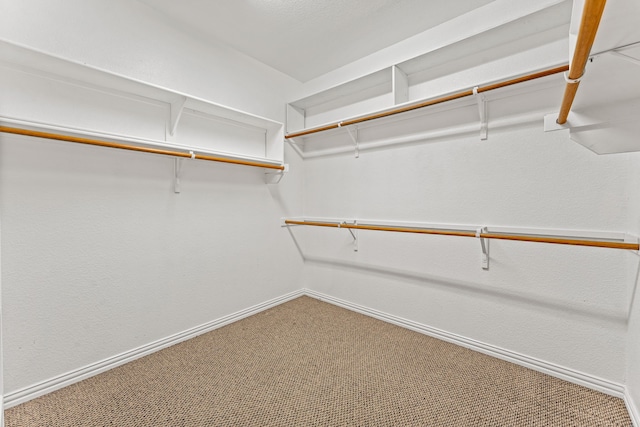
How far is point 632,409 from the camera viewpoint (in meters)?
1.35

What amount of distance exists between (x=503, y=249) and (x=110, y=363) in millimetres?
2573

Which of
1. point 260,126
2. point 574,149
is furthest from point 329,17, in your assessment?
point 574,149

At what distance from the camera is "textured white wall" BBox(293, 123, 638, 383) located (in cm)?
154

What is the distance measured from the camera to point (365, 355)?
6.20 ft

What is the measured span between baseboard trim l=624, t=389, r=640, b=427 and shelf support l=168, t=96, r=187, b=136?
2927 millimetres

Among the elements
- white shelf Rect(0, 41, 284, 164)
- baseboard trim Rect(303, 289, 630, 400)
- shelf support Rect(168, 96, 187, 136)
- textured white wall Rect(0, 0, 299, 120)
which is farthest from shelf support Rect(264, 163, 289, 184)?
baseboard trim Rect(303, 289, 630, 400)

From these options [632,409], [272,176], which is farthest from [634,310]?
[272,176]

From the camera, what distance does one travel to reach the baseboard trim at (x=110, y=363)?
4.81 ft

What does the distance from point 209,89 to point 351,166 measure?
1.33 m

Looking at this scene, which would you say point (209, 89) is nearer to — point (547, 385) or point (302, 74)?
point (302, 74)

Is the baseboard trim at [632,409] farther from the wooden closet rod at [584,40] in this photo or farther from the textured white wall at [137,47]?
the textured white wall at [137,47]

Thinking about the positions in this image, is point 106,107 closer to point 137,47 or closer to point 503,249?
point 137,47

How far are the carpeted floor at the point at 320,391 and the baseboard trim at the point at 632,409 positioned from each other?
0.03 metres

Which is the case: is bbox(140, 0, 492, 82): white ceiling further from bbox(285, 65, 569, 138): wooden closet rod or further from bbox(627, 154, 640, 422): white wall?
bbox(627, 154, 640, 422): white wall
